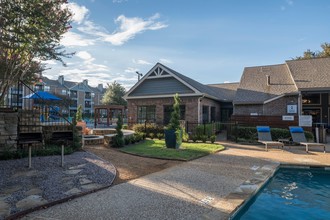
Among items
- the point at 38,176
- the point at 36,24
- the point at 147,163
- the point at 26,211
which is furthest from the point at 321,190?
the point at 36,24

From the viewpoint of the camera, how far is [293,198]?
5.72 m

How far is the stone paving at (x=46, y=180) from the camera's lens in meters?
4.16

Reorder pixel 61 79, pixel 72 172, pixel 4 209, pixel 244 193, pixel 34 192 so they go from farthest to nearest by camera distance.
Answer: pixel 61 79 < pixel 72 172 < pixel 244 193 < pixel 34 192 < pixel 4 209

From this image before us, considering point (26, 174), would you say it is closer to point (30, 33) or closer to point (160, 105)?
point (30, 33)

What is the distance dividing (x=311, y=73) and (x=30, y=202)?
71.5 ft

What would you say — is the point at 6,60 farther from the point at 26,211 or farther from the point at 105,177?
the point at 26,211

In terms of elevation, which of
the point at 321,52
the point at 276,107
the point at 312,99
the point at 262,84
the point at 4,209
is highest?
the point at 321,52

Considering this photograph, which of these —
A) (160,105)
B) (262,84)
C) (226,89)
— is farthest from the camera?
(226,89)

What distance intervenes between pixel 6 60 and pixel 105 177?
635cm

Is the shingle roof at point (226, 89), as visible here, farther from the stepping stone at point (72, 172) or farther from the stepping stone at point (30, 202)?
the stepping stone at point (30, 202)

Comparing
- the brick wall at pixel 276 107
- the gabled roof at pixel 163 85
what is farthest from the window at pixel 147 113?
the brick wall at pixel 276 107

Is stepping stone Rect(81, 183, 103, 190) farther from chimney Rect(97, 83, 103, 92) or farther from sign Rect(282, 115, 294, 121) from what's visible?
chimney Rect(97, 83, 103, 92)

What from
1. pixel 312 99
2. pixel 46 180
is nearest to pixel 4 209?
pixel 46 180

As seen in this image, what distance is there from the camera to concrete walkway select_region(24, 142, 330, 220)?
374 centimetres
